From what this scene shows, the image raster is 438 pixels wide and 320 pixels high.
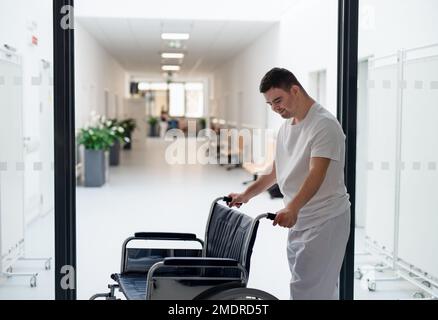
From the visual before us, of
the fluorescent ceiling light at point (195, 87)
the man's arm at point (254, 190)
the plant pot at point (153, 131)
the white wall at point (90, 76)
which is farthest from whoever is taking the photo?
the plant pot at point (153, 131)

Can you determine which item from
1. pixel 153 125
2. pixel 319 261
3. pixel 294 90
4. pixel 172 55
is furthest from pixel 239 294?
pixel 153 125

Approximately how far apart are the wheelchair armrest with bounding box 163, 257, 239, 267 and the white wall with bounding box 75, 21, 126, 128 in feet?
23.5

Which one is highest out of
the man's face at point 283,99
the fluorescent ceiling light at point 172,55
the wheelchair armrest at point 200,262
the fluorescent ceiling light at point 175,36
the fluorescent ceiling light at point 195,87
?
the fluorescent ceiling light at point 172,55

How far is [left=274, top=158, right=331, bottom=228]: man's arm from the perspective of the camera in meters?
2.31

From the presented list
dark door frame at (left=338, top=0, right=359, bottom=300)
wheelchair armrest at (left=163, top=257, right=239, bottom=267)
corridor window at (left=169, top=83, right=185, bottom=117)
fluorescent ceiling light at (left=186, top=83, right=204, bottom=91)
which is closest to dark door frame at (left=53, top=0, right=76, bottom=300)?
wheelchair armrest at (left=163, top=257, right=239, bottom=267)

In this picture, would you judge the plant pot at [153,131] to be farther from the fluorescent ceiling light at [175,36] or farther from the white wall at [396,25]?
the white wall at [396,25]

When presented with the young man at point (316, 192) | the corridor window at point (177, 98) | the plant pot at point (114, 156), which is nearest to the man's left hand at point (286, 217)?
the young man at point (316, 192)

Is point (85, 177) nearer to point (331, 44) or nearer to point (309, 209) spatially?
point (331, 44)

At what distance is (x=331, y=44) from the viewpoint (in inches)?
270

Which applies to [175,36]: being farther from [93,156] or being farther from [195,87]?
[195,87]

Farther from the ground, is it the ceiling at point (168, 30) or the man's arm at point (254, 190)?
the ceiling at point (168, 30)

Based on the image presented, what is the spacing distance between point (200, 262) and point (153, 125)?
71.8 ft

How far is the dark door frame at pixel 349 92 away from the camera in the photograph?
2973mm
